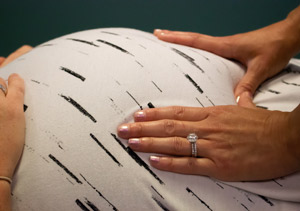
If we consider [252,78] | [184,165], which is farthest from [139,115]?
[252,78]

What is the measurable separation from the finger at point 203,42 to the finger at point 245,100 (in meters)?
0.14

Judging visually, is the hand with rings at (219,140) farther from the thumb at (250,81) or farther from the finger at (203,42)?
the finger at (203,42)

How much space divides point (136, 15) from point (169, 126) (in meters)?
1.07

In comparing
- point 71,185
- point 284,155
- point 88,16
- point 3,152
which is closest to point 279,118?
point 284,155

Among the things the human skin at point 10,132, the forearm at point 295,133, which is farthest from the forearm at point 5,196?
the forearm at point 295,133

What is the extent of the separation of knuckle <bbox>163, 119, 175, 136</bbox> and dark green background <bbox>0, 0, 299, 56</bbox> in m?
1.05

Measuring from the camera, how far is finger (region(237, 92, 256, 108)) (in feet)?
2.31

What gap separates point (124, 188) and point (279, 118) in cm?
33

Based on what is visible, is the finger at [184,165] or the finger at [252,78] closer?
the finger at [184,165]

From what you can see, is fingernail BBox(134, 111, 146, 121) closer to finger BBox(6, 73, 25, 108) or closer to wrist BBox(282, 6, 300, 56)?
finger BBox(6, 73, 25, 108)

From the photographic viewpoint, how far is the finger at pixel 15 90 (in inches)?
22.6

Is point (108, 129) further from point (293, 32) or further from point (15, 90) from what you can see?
point (293, 32)

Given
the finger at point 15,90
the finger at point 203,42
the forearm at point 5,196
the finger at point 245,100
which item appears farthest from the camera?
the finger at point 203,42

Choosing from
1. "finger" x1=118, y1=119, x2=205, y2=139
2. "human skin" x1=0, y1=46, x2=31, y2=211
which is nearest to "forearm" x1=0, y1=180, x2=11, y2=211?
"human skin" x1=0, y1=46, x2=31, y2=211
